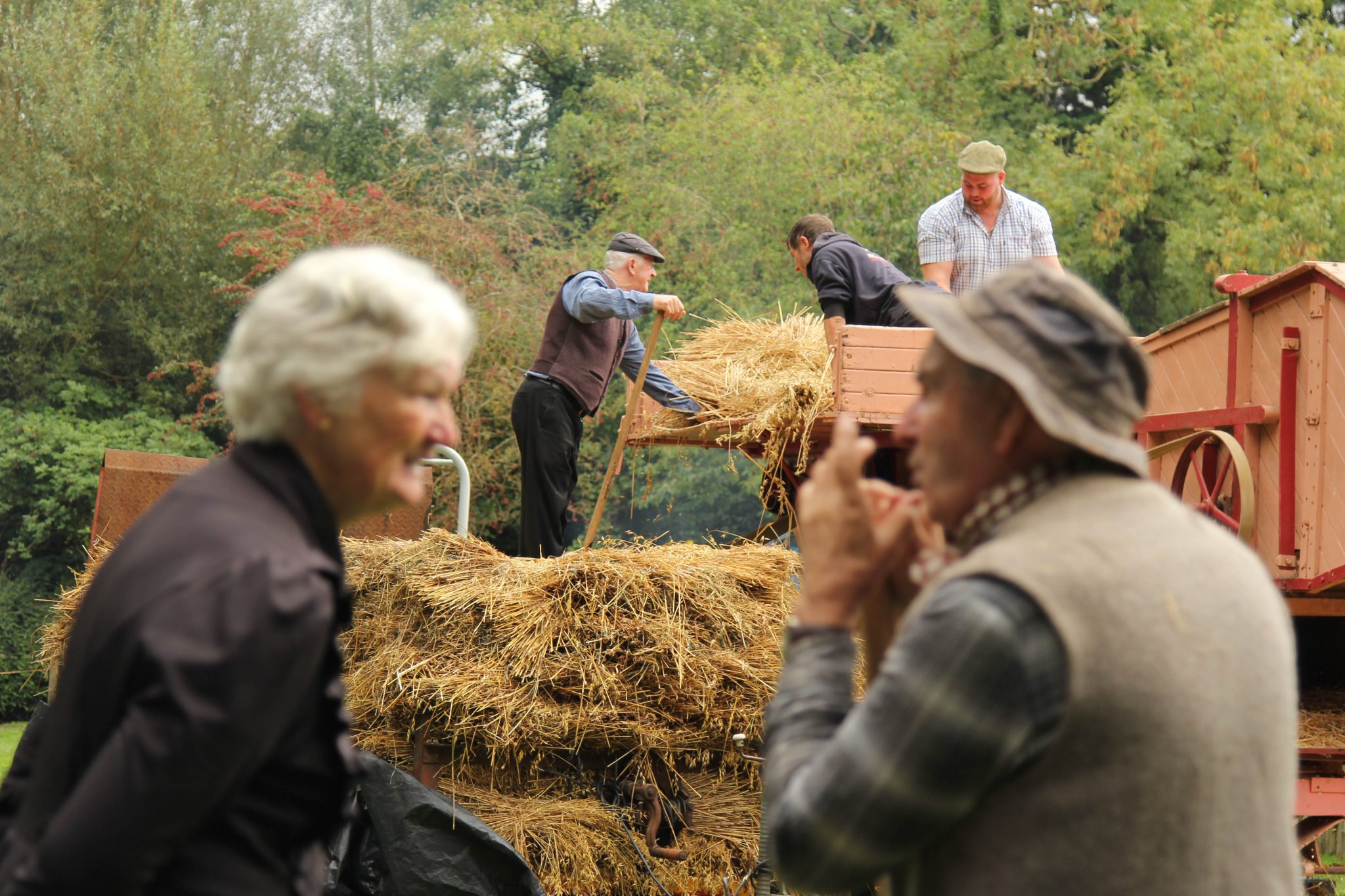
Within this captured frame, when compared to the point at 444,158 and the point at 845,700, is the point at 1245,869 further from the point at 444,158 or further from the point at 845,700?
the point at 444,158

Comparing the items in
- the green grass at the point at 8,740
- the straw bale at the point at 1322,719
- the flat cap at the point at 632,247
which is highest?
the flat cap at the point at 632,247

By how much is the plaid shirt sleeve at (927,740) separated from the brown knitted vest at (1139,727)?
0.03 metres

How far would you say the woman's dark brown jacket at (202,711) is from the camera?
4.09ft

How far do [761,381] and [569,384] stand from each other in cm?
100

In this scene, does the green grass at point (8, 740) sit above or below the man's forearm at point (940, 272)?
below

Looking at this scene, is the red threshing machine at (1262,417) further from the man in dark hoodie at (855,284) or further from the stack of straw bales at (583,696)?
the stack of straw bales at (583,696)

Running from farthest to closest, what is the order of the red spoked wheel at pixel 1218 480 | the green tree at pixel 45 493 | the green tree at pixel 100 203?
the green tree at pixel 100 203 → the green tree at pixel 45 493 → the red spoked wheel at pixel 1218 480

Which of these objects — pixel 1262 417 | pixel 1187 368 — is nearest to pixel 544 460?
pixel 1187 368

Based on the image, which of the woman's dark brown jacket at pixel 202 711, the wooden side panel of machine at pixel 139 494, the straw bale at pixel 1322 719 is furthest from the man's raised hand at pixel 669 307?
the woman's dark brown jacket at pixel 202 711

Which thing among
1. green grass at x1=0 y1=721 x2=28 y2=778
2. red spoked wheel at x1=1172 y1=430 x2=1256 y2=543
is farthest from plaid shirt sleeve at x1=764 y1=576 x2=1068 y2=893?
green grass at x1=0 y1=721 x2=28 y2=778

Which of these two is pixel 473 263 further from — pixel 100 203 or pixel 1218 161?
pixel 1218 161

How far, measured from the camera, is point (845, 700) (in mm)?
1423

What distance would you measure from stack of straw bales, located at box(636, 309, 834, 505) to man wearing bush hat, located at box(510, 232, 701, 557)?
5.4 inches

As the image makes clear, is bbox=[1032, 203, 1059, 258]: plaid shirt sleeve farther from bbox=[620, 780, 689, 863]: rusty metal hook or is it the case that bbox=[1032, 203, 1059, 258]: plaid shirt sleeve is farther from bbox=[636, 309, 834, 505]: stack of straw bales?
bbox=[620, 780, 689, 863]: rusty metal hook
